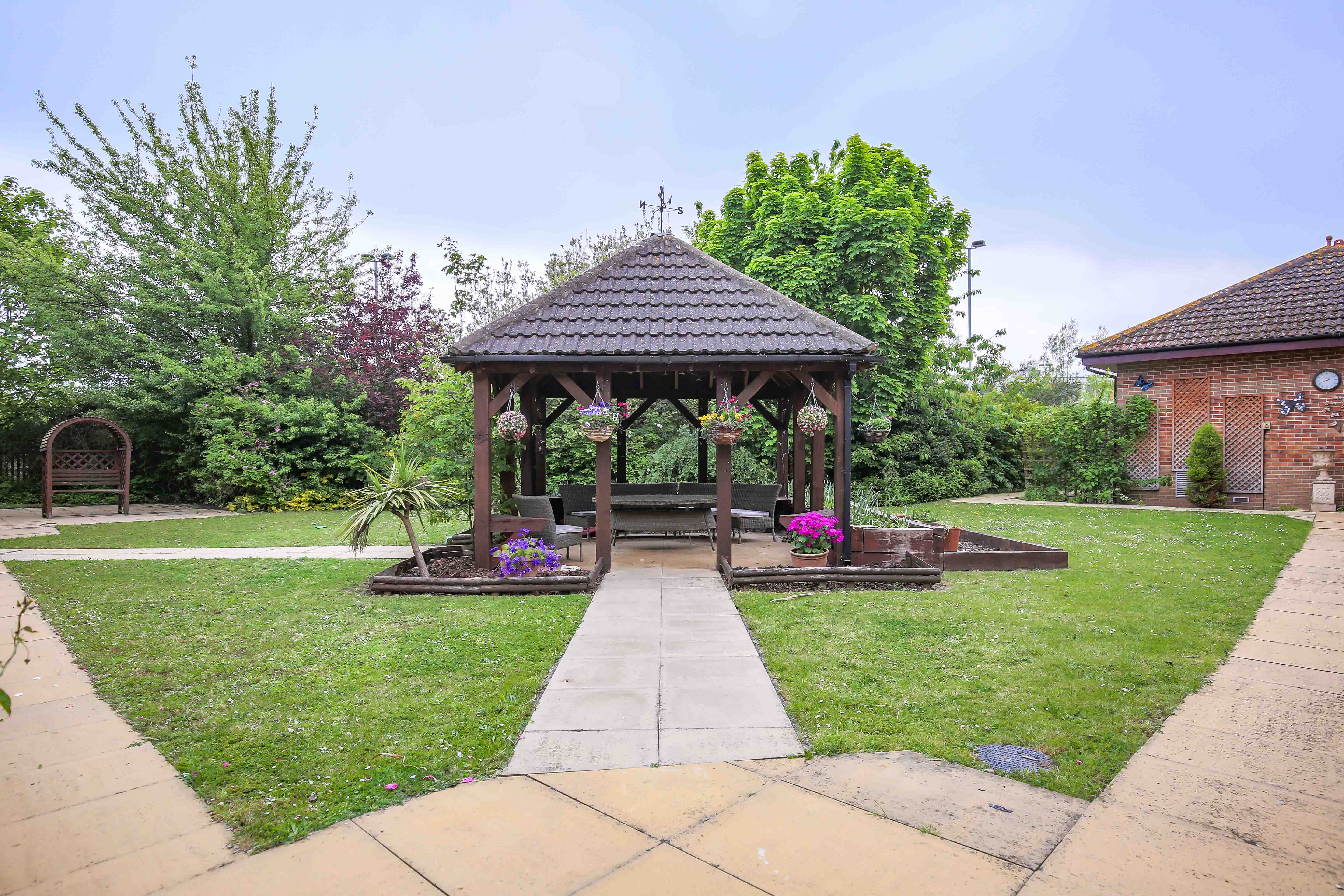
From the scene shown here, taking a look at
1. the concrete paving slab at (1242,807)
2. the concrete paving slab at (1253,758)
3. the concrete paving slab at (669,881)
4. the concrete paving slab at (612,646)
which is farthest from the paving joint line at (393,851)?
the concrete paving slab at (1253,758)

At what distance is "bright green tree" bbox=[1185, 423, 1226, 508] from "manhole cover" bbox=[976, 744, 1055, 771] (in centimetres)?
1367

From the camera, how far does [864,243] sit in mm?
13164

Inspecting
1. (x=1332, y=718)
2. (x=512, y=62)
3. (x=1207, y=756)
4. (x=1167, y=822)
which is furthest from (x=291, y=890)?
(x=512, y=62)

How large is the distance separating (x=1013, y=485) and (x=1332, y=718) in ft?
55.2

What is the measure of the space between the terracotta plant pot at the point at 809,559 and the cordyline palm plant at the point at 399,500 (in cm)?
372

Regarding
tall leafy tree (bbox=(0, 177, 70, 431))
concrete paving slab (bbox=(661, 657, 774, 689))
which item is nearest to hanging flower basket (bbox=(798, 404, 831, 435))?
concrete paving slab (bbox=(661, 657, 774, 689))

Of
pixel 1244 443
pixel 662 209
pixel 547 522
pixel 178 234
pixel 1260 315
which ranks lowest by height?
pixel 547 522

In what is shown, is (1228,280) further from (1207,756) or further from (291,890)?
(291,890)

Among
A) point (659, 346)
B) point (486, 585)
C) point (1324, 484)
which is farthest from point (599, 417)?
point (1324, 484)

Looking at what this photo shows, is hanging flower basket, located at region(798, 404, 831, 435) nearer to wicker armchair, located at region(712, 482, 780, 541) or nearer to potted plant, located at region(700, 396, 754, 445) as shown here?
potted plant, located at region(700, 396, 754, 445)

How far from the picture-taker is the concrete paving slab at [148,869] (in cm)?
197

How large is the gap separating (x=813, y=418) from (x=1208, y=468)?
11.2 metres

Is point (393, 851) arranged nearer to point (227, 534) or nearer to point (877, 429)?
point (877, 429)

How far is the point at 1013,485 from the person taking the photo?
737 inches
